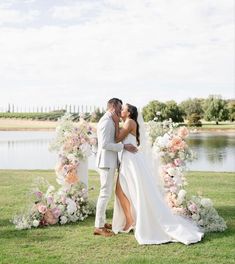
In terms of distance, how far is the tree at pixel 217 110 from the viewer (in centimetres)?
8388

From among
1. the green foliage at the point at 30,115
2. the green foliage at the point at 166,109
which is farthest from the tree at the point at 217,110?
the green foliage at the point at 30,115

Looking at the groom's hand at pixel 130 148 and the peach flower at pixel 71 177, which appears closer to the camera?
the groom's hand at pixel 130 148

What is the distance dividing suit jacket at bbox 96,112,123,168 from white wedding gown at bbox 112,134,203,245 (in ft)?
0.87

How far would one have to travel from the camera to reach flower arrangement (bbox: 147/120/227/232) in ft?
29.4

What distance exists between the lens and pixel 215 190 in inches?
513

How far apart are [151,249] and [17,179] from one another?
899 centimetres

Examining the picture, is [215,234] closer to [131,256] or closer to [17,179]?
[131,256]

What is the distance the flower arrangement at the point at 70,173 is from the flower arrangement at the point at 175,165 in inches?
51.6

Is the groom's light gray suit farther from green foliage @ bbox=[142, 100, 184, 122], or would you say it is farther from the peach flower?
green foliage @ bbox=[142, 100, 184, 122]

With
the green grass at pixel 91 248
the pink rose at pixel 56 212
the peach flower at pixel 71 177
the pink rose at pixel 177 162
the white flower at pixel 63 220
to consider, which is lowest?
the green grass at pixel 91 248

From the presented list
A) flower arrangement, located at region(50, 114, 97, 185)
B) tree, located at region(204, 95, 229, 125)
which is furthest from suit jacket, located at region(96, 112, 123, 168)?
tree, located at region(204, 95, 229, 125)

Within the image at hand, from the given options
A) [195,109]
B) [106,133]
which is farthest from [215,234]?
[195,109]

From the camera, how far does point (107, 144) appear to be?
7961 millimetres

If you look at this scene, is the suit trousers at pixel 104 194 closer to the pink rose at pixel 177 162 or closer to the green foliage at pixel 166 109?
the pink rose at pixel 177 162
